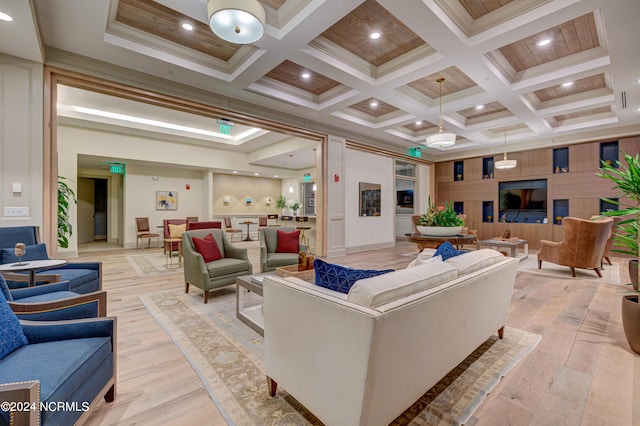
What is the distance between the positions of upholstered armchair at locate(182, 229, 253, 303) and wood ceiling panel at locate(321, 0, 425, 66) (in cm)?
319

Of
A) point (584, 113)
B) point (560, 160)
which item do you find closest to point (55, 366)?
point (584, 113)

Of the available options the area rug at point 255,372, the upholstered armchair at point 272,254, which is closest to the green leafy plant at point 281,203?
the upholstered armchair at point 272,254

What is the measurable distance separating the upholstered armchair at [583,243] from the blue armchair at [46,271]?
266 inches

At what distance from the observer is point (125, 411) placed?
1.66 meters

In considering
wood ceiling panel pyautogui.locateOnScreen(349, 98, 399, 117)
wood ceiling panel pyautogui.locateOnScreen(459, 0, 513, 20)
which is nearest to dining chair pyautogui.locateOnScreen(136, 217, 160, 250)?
wood ceiling panel pyautogui.locateOnScreen(349, 98, 399, 117)

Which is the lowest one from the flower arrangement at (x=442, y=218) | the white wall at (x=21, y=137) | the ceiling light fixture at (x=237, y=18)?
the flower arrangement at (x=442, y=218)

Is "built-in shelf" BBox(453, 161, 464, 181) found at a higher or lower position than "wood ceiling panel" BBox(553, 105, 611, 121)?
lower

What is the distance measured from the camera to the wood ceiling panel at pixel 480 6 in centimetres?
310

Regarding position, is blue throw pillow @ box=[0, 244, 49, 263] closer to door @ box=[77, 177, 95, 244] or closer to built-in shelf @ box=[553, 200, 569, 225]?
door @ box=[77, 177, 95, 244]

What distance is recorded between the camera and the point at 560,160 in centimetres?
793

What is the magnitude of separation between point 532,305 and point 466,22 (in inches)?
138

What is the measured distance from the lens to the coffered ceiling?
3006 mm

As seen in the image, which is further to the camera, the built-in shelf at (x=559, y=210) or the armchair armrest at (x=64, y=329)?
the built-in shelf at (x=559, y=210)

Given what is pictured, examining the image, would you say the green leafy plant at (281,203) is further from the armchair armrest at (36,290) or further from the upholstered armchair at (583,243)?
the armchair armrest at (36,290)
